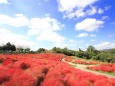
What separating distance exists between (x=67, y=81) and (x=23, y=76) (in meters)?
2.64

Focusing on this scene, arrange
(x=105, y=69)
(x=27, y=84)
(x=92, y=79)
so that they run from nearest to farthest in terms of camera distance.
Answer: (x=27, y=84)
(x=92, y=79)
(x=105, y=69)

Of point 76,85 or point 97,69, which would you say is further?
point 97,69

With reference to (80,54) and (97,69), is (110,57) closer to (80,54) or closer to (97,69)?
(80,54)

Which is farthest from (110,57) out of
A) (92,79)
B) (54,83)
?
(54,83)

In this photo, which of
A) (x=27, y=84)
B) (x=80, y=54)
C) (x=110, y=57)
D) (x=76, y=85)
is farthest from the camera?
(x=80, y=54)

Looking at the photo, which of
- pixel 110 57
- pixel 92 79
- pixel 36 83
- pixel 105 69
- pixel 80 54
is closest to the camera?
pixel 36 83

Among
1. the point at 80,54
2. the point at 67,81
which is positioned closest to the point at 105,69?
the point at 67,81

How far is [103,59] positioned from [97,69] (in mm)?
28692

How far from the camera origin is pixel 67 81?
9789 mm

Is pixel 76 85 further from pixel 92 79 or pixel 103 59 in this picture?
pixel 103 59

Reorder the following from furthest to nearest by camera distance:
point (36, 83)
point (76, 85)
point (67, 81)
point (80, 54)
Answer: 1. point (80, 54)
2. point (67, 81)
3. point (76, 85)
4. point (36, 83)

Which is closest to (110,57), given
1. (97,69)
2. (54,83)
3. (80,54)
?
(80,54)

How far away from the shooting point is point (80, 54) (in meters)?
62.3

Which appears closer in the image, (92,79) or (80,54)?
(92,79)
